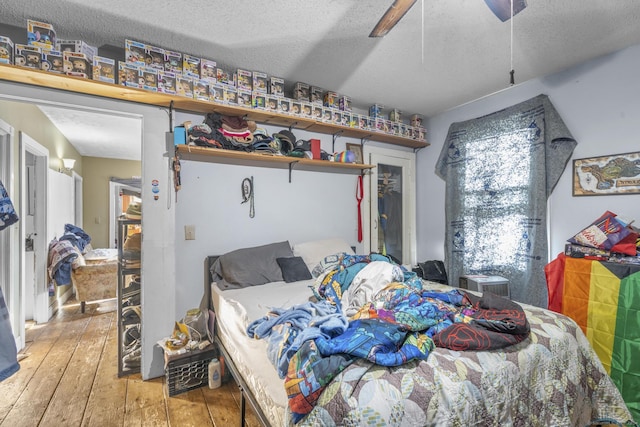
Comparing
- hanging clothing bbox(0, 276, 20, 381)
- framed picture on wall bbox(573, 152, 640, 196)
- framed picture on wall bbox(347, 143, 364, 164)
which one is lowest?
hanging clothing bbox(0, 276, 20, 381)

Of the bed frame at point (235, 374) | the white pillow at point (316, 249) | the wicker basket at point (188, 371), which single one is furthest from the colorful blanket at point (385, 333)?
the white pillow at point (316, 249)

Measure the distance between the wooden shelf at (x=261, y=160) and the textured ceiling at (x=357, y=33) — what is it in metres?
0.76

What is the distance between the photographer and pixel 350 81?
2809 millimetres

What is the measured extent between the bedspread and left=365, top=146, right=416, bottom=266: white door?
2.13m

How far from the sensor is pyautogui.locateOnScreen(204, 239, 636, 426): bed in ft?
3.12

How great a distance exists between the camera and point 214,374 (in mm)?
2150

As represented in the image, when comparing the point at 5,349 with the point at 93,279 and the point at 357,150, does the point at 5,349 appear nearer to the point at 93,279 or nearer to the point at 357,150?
the point at 93,279

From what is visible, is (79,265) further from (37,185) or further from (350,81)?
(350,81)

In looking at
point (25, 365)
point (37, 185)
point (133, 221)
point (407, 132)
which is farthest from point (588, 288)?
point (37, 185)

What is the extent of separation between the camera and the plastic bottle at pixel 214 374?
214cm

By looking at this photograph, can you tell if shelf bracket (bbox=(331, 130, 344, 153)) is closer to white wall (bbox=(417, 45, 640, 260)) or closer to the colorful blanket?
white wall (bbox=(417, 45, 640, 260))

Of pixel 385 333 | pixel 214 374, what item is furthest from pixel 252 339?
pixel 214 374

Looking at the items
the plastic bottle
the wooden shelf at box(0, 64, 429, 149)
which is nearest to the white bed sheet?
the plastic bottle

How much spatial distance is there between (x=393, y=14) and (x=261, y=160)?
1.75 metres
